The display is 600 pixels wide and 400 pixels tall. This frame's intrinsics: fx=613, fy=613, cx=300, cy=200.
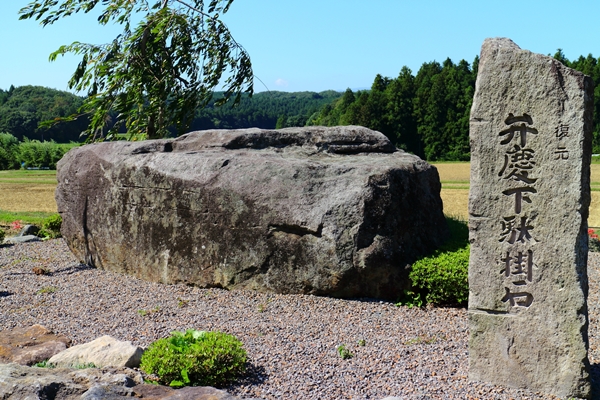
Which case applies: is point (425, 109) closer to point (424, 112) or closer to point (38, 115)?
point (424, 112)

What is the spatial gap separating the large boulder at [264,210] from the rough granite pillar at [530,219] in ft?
8.18

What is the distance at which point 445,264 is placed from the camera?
298 inches

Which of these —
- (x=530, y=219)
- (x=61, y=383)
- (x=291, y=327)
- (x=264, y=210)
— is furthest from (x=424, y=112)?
(x=61, y=383)

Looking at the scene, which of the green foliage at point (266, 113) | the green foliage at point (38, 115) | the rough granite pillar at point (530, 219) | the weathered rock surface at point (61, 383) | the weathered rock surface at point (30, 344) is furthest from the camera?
the green foliage at point (38, 115)

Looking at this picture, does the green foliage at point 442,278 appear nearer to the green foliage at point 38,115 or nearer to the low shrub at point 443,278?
the low shrub at point 443,278

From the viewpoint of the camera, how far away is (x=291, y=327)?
6.86 meters

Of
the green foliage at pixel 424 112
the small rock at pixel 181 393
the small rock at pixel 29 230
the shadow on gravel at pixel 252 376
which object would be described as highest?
the green foliage at pixel 424 112

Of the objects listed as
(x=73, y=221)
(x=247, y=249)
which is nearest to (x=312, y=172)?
(x=247, y=249)

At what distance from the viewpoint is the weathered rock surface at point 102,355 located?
5656 mm

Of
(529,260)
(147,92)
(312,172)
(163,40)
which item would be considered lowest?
(529,260)

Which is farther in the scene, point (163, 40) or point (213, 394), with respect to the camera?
point (163, 40)

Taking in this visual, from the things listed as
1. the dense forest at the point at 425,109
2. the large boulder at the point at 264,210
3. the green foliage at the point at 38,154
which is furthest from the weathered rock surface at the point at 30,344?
the green foliage at the point at 38,154

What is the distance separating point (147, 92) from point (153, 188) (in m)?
5.09

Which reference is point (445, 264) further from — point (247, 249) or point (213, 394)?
point (213, 394)
